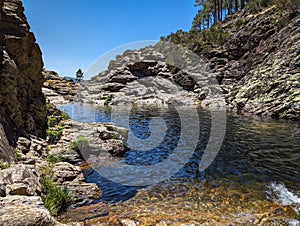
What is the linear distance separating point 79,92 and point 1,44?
82627mm

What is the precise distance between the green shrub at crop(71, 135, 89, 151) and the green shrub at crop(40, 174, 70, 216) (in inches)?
233

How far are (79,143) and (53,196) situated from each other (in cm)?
763

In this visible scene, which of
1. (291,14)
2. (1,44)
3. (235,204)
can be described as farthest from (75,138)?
(291,14)

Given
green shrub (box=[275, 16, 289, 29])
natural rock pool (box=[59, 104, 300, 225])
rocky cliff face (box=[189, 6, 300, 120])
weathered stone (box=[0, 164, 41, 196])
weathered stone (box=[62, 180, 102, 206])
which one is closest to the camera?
weathered stone (box=[0, 164, 41, 196])

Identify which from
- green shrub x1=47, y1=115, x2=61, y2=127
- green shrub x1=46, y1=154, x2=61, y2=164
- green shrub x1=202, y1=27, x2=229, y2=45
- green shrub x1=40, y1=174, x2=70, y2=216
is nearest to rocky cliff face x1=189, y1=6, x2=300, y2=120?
green shrub x1=202, y1=27, x2=229, y2=45

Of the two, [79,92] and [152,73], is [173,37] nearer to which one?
[152,73]

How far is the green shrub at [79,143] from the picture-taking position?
16750 millimetres

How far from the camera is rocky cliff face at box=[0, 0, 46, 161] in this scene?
13383mm

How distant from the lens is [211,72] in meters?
67.1

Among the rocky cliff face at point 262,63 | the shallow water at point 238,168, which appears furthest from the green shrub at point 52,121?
the rocky cliff face at point 262,63

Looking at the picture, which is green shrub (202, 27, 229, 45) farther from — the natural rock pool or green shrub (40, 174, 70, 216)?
green shrub (40, 174, 70, 216)

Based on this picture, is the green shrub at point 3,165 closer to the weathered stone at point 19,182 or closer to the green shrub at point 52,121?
the weathered stone at point 19,182

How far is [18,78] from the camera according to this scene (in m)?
15.6

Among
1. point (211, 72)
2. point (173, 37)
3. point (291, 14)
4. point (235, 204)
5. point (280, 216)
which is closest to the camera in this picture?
point (280, 216)
